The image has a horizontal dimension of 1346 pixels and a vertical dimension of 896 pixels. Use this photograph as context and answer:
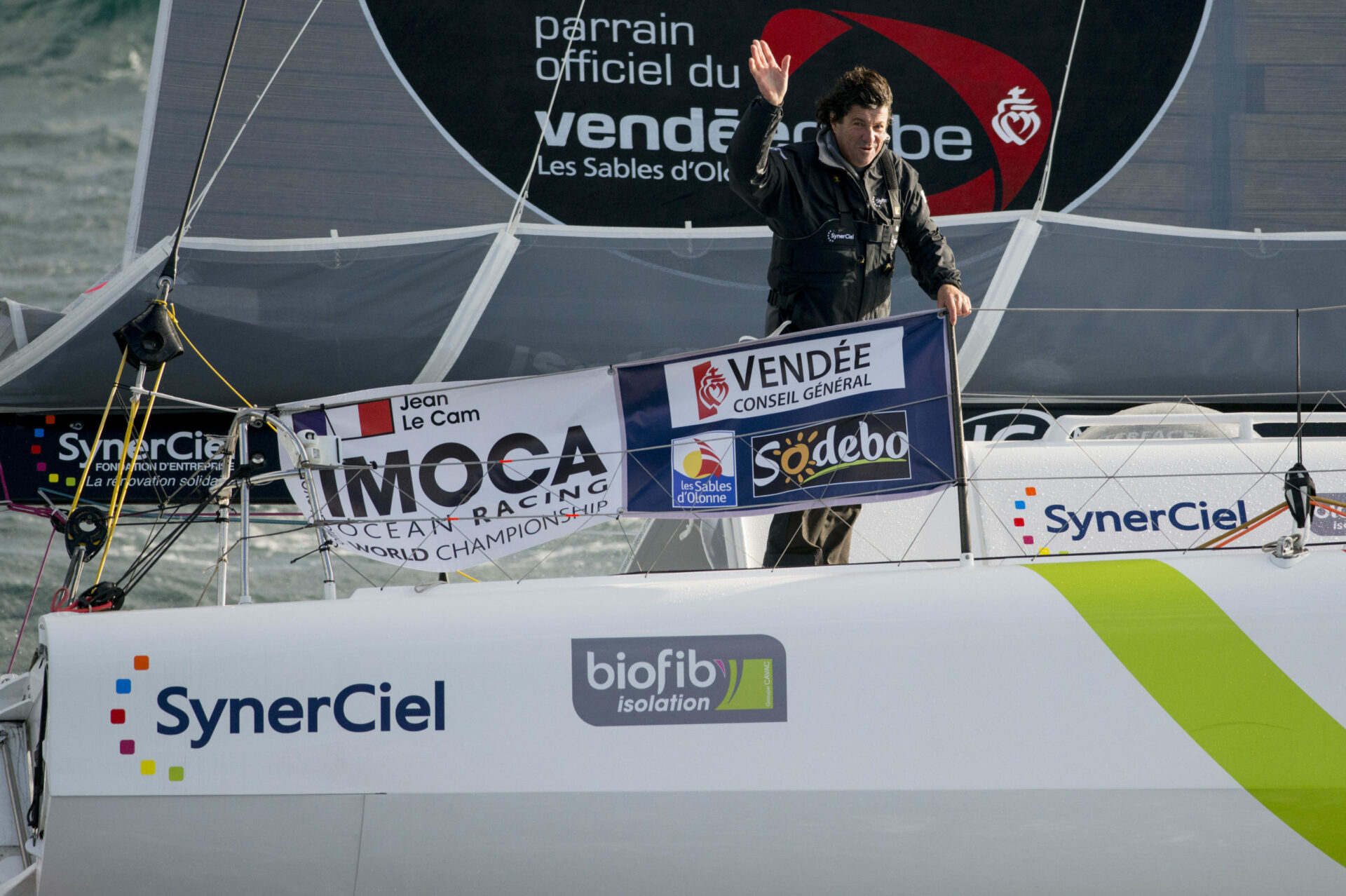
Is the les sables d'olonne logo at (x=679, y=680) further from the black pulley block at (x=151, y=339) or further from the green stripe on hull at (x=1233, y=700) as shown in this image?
the black pulley block at (x=151, y=339)

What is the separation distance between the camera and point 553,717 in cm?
179

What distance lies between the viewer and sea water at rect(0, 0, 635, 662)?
4.08m

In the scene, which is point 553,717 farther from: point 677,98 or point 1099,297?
point 1099,297

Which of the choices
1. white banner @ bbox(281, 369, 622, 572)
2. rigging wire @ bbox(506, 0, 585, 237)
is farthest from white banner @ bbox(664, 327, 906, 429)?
rigging wire @ bbox(506, 0, 585, 237)

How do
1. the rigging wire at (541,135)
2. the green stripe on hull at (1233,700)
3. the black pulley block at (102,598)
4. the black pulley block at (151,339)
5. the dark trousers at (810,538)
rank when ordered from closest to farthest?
1. the green stripe on hull at (1233,700)
2. the black pulley block at (102,598)
3. the black pulley block at (151,339)
4. the dark trousers at (810,538)
5. the rigging wire at (541,135)

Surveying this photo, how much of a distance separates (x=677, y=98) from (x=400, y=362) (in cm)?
114

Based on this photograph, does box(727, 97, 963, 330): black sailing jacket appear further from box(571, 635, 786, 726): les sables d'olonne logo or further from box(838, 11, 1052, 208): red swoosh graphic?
box(838, 11, 1052, 208): red swoosh graphic

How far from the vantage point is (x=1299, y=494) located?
Result: 1.98 meters

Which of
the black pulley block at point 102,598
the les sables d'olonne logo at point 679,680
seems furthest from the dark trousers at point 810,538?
the black pulley block at point 102,598

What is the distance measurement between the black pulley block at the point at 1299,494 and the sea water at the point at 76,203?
233 centimetres

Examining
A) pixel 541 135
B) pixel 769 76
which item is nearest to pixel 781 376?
pixel 769 76

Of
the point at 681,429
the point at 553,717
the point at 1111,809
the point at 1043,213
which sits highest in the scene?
the point at 1043,213

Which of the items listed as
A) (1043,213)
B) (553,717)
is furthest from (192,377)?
(1043,213)

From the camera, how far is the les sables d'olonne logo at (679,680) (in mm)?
1796
